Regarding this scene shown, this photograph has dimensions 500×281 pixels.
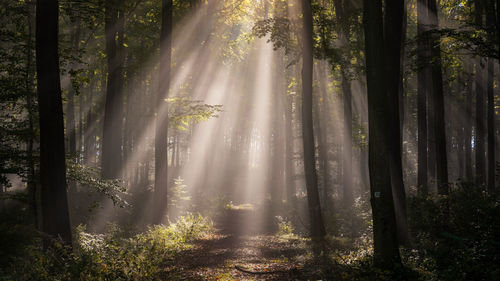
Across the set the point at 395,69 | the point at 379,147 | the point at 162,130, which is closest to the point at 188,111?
the point at 162,130

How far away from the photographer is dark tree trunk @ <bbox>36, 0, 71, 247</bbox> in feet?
27.7

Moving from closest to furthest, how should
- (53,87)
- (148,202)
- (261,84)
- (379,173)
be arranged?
1. (379,173)
2. (53,87)
3. (148,202)
4. (261,84)

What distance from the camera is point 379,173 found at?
7902mm

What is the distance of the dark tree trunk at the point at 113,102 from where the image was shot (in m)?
17.8

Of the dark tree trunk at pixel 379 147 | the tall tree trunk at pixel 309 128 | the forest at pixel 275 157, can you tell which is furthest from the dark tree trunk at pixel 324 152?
the dark tree trunk at pixel 379 147

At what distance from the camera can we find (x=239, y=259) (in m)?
10.9

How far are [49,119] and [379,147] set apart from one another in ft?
25.7

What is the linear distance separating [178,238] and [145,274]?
549 centimetres

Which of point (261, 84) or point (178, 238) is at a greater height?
point (261, 84)

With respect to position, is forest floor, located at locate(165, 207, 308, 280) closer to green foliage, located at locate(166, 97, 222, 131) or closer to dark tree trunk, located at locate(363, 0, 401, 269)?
dark tree trunk, located at locate(363, 0, 401, 269)

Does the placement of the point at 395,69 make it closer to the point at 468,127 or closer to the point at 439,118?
the point at 439,118

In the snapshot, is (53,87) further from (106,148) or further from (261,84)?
(261,84)

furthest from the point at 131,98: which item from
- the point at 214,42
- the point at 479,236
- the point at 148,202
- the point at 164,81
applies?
the point at 479,236

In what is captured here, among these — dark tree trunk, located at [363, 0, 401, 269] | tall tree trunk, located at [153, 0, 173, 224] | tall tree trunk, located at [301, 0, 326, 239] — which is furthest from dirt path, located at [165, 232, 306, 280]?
tall tree trunk, located at [153, 0, 173, 224]
